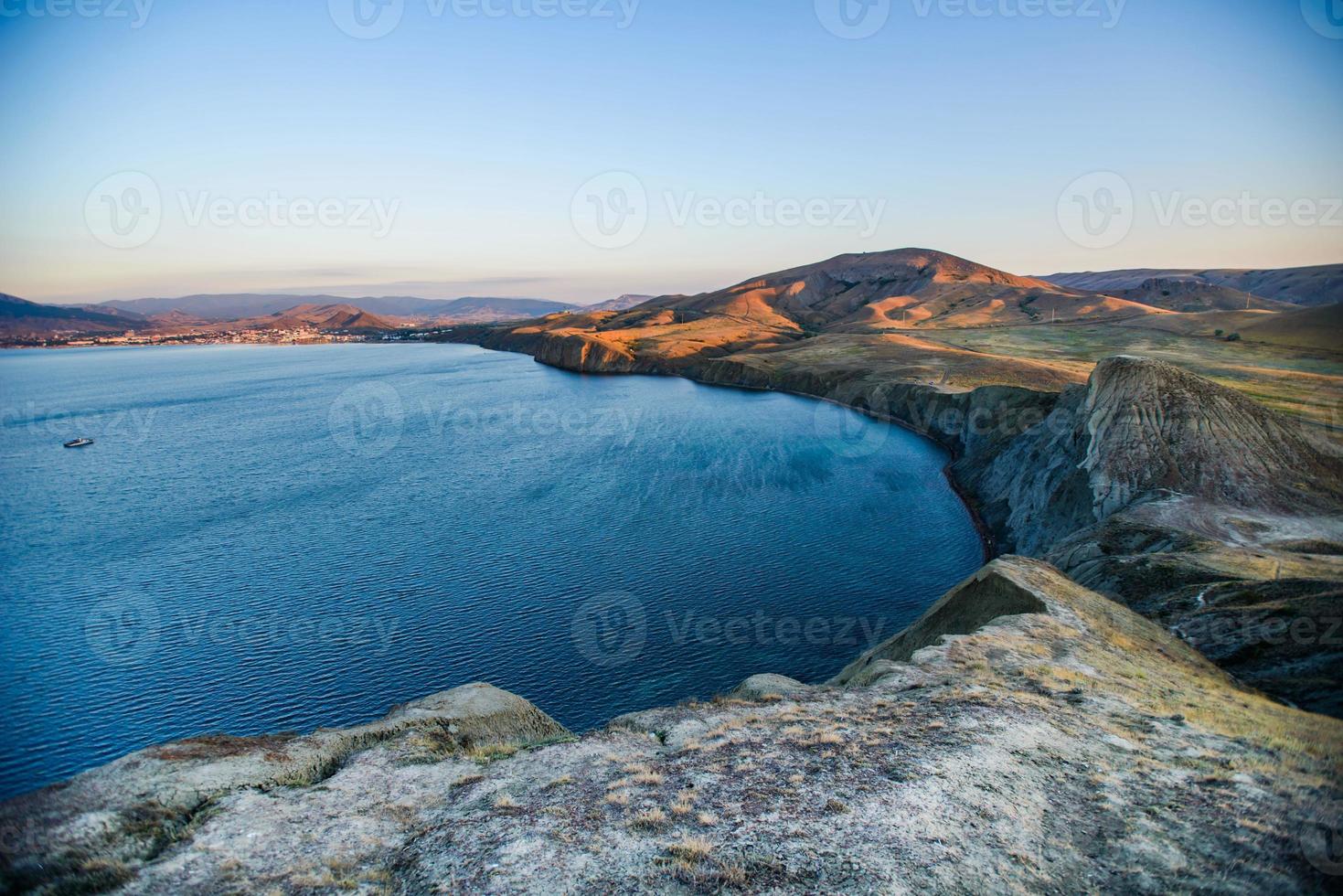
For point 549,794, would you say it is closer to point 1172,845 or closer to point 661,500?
point 1172,845

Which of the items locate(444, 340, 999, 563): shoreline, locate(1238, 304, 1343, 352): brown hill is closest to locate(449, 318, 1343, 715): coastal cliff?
locate(444, 340, 999, 563): shoreline

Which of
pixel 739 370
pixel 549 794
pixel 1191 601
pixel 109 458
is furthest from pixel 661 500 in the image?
pixel 739 370

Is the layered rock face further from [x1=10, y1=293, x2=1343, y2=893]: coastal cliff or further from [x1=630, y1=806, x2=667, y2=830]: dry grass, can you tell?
[x1=630, y1=806, x2=667, y2=830]: dry grass

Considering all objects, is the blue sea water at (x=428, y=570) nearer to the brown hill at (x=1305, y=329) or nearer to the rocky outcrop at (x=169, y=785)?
the rocky outcrop at (x=169, y=785)

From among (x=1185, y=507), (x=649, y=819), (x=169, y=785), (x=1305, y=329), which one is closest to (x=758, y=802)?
(x=649, y=819)

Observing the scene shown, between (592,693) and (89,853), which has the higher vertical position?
(89,853)

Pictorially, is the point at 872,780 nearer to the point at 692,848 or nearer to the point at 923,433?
the point at 692,848

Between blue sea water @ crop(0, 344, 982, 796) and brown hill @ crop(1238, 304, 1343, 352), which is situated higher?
brown hill @ crop(1238, 304, 1343, 352)
